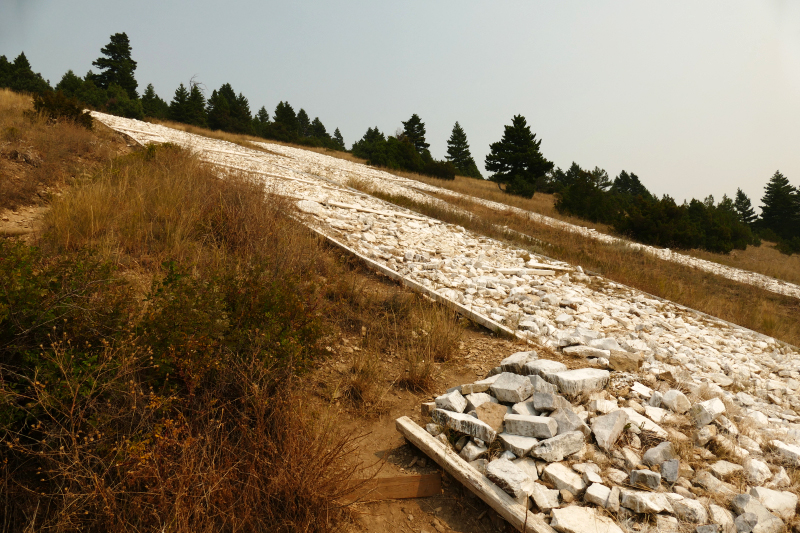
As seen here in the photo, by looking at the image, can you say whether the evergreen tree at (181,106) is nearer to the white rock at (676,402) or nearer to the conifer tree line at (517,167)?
the conifer tree line at (517,167)

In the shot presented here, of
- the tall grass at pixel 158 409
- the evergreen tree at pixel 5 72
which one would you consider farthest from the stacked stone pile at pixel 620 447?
the evergreen tree at pixel 5 72

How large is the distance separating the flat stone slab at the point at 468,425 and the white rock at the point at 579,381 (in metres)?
0.77

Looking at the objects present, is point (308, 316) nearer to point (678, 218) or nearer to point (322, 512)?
point (322, 512)

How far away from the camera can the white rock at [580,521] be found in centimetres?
217

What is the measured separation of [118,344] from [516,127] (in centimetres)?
3660

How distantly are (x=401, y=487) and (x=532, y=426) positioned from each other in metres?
0.93

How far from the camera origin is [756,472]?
105 inches

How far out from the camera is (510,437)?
110 inches

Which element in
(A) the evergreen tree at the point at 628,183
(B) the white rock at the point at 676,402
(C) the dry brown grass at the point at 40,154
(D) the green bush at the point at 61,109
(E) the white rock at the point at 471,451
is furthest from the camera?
(A) the evergreen tree at the point at 628,183

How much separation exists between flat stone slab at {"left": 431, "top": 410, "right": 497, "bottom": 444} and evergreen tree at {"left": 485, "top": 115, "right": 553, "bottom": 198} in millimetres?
32430

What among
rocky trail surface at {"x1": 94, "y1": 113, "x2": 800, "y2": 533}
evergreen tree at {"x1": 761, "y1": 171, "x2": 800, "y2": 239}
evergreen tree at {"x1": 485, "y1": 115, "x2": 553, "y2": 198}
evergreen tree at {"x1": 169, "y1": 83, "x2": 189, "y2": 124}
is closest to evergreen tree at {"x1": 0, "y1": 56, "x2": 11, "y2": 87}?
evergreen tree at {"x1": 169, "y1": 83, "x2": 189, "y2": 124}

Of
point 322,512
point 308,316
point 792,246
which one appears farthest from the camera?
point 792,246

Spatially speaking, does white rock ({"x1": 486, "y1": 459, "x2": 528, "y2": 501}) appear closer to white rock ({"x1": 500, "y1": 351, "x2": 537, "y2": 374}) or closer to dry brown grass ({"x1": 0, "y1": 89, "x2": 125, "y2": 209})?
white rock ({"x1": 500, "y1": 351, "x2": 537, "y2": 374})

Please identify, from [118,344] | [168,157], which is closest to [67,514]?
[118,344]
